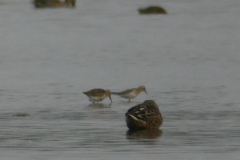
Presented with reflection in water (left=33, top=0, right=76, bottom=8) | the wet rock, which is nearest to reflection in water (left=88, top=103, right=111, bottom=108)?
the wet rock

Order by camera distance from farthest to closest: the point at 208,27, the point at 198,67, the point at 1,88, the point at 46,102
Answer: the point at 208,27 → the point at 198,67 → the point at 1,88 → the point at 46,102

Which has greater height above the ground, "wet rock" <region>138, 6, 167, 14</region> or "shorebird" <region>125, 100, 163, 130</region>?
"shorebird" <region>125, 100, 163, 130</region>

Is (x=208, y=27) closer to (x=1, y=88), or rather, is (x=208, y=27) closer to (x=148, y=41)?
(x=148, y=41)

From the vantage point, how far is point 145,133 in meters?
13.3

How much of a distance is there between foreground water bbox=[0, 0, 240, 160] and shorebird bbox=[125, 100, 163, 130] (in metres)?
0.24

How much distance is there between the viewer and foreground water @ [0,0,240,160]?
11.7 meters

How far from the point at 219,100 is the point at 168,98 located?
1.39 meters

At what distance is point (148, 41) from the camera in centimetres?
4269

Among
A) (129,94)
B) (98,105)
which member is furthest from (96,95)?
(129,94)

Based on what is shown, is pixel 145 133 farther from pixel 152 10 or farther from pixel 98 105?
pixel 152 10

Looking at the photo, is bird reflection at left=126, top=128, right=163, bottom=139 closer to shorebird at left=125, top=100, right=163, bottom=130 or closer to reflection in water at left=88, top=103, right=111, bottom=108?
shorebird at left=125, top=100, right=163, bottom=130

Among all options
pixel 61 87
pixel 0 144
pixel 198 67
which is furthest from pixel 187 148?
pixel 198 67

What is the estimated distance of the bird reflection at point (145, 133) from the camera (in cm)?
1278

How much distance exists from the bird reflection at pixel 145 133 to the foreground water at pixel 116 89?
0.07ft
